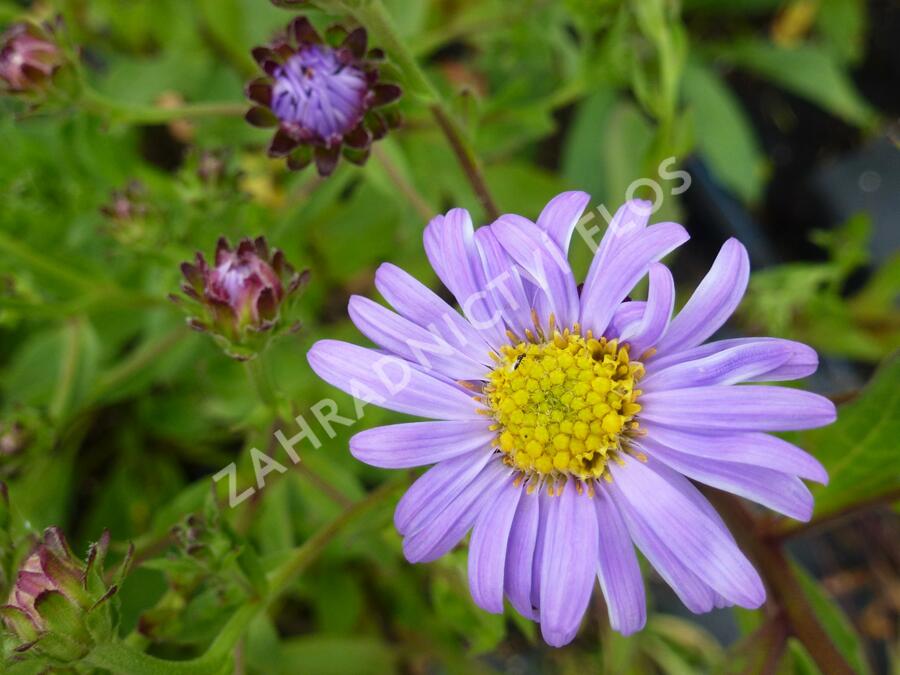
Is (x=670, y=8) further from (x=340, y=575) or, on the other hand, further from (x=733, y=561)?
(x=340, y=575)

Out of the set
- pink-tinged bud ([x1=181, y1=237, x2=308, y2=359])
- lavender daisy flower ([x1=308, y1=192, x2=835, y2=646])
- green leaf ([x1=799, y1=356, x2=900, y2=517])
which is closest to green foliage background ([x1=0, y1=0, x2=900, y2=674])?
green leaf ([x1=799, y1=356, x2=900, y2=517])

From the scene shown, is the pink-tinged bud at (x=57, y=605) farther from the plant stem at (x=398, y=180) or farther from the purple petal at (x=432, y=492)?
the plant stem at (x=398, y=180)

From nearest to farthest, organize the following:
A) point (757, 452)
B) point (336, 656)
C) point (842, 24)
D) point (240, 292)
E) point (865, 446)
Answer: point (757, 452) → point (240, 292) → point (865, 446) → point (336, 656) → point (842, 24)

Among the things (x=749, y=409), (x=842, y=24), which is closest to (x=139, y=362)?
(x=749, y=409)

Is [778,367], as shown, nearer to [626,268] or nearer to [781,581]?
[626,268]

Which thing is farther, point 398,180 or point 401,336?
point 398,180

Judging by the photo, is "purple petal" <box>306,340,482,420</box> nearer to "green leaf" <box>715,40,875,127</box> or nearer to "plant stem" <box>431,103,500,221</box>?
"plant stem" <box>431,103,500,221</box>

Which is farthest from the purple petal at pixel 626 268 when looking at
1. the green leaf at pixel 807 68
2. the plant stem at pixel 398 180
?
the green leaf at pixel 807 68
